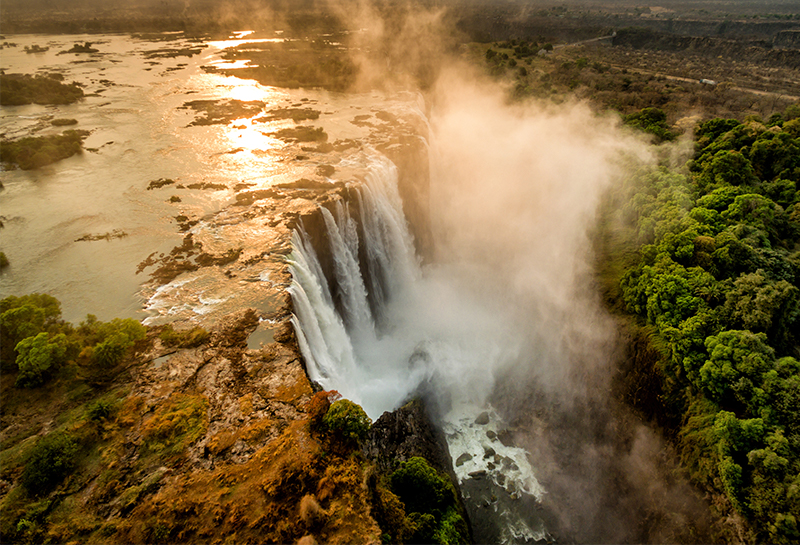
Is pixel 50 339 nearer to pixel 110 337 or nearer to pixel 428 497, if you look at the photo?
pixel 110 337

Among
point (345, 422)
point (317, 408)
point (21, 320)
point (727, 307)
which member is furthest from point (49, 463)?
Answer: point (727, 307)

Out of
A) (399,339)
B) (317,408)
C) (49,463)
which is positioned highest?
(49,463)

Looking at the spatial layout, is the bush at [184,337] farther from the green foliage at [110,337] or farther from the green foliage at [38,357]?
the green foliage at [38,357]

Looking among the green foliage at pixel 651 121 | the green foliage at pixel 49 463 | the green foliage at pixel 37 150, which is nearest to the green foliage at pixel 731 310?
the green foliage at pixel 651 121

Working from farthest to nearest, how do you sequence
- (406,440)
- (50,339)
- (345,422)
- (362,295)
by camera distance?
1. (362,295)
2. (406,440)
3. (50,339)
4. (345,422)

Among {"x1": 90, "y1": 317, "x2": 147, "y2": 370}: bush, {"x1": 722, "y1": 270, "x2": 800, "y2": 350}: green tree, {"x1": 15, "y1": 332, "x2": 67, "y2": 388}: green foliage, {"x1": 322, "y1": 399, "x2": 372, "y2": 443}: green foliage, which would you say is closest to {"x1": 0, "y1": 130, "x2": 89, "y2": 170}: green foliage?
{"x1": 90, "y1": 317, "x2": 147, "y2": 370}: bush

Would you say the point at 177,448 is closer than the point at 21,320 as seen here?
Yes

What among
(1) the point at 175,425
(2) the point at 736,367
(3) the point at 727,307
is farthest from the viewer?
(3) the point at 727,307
